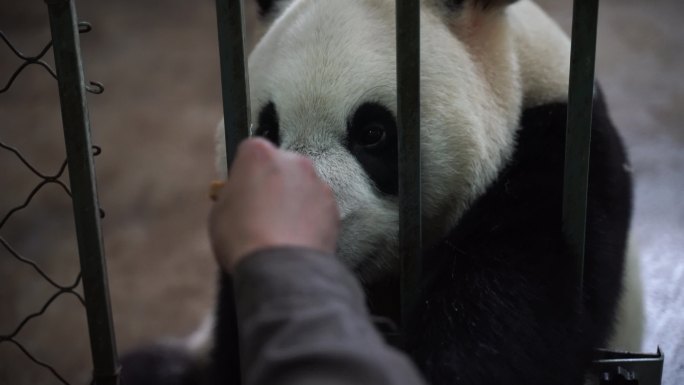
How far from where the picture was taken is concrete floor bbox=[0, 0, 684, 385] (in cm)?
311

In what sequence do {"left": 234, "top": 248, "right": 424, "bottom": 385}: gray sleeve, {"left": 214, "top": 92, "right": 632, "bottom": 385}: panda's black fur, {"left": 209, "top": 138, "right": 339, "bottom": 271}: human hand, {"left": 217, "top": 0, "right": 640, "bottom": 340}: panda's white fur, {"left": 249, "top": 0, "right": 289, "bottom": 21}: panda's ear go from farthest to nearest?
1. {"left": 249, "top": 0, "right": 289, "bottom": 21}: panda's ear
2. {"left": 217, "top": 0, "right": 640, "bottom": 340}: panda's white fur
3. {"left": 214, "top": 92, "right": 632, "bottom": 385}: panda's black fur
4. {"left": 209, "top": 138, "right": 339, "bottom": 271}: human hand
5. {"left": 234, "top": 248, "right": 424, "bottom": 385}: gray sleeve

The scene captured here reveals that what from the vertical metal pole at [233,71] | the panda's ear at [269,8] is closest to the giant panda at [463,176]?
the panda's ear at [269,8]

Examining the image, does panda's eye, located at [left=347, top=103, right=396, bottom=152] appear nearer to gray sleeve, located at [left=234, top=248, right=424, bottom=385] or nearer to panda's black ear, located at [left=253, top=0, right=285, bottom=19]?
panda's black ear, located at [left=253, top=0, right=285, bottom=19]

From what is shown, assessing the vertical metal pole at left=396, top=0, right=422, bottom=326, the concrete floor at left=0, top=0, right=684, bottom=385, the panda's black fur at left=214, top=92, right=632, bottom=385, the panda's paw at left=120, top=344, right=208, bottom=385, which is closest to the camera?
the vertical metal pole at left=396, top=0, right=422, bottom=326

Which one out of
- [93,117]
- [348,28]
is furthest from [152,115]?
[348,28]

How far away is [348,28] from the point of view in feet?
6.20

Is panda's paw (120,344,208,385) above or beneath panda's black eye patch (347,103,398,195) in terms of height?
beneath

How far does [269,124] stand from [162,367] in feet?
2.94

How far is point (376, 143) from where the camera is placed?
1.84 metres

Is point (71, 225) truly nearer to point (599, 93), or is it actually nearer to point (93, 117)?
point (93, 117)

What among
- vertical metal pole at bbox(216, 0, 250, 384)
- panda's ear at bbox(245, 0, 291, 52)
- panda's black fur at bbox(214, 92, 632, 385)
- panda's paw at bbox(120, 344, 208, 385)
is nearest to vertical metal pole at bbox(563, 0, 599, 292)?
panda's black fur at bbox(214, 92, 632, 385)

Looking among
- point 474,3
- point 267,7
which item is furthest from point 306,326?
point 267,7

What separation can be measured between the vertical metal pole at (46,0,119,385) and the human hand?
1.74 feet

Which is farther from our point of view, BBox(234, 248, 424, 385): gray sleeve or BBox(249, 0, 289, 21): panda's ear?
BBox(249, 0, 289, 21): panda's ear
